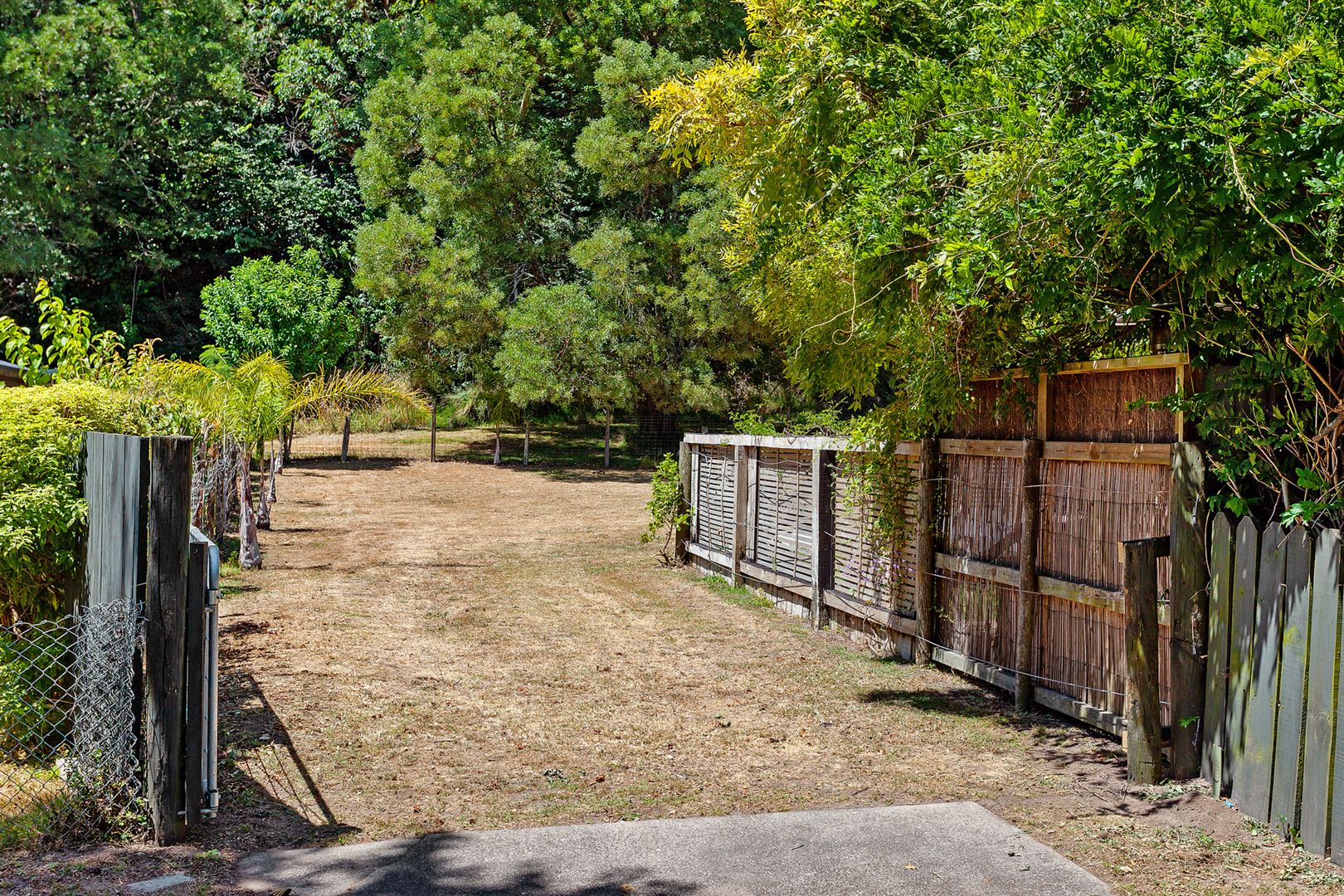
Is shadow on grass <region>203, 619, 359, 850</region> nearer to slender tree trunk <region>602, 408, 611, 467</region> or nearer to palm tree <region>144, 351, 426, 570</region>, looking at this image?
palm tree <region>144, 351, 426, 570</region>

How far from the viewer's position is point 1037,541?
7176 millimetres

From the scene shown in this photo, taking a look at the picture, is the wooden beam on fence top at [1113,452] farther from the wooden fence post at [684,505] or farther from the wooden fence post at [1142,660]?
the wooden fence post at [684,505]

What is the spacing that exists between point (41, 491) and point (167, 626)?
3.89 feet

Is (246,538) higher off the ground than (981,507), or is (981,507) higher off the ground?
(981,507)

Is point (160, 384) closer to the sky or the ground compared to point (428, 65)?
closer to the ground

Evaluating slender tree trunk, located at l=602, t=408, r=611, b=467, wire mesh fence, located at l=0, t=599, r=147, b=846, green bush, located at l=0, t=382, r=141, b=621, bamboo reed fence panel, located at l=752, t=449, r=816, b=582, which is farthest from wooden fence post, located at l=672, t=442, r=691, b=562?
slender tree trunk, located at l=602, t=408, r=611, b=467

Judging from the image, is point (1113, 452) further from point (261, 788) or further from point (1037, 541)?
point (261, 788)

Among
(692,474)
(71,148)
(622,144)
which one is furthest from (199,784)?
(71,148)

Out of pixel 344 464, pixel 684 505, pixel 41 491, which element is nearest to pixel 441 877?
pixel 41 491

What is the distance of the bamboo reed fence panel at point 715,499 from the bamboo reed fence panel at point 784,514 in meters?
0.75

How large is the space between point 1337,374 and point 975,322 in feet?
7.86

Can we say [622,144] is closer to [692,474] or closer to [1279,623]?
[692,474]

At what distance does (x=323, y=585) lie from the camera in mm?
12367

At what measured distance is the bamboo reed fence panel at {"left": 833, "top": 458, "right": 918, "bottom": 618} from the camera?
8.95m
